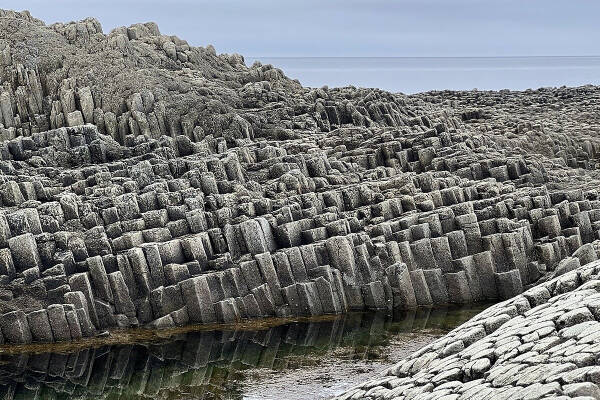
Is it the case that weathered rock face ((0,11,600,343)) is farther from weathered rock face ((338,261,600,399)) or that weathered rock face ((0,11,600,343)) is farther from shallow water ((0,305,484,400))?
weathered rock face ((338,261,600,399))

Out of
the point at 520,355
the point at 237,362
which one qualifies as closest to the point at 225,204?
the point at 237,362

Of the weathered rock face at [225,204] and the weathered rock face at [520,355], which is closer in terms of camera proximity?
the weathered rock face at [520,355]

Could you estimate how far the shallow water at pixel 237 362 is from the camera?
20328mm

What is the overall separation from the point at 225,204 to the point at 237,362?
611 cm

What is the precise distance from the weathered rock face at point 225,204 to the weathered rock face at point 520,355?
7215mm

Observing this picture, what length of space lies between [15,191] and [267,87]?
1359 centimetres

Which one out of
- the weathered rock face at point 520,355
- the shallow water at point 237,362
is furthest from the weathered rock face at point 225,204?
the weathered rock face at point 520,355

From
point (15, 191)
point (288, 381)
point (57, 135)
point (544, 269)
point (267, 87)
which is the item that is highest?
point (267, 87)

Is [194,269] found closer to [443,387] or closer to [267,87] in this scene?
[443,387]

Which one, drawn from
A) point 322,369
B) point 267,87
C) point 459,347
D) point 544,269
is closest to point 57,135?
point 267,87

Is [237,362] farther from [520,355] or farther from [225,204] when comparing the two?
[520,355]

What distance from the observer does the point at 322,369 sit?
837 inches

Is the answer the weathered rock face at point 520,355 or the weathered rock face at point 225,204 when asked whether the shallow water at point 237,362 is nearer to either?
the weathered rock face at point 225,204

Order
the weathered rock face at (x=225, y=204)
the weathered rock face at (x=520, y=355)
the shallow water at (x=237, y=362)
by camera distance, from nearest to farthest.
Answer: the weathered rock face at (x=520, y=355) → the shallow water at (x=237, y=362) → the weathered rock face at (x=225, y=204)
